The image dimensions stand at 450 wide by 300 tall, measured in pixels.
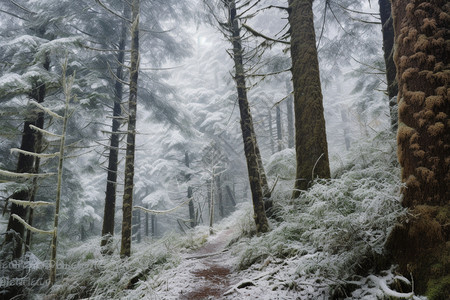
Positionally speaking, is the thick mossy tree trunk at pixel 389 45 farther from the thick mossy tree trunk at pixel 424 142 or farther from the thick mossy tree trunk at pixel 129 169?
the thick mossy tree trunk at pixel 129 169

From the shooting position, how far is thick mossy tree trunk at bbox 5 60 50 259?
23.9 ft

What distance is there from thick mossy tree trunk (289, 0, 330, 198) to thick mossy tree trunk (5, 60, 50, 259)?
8023mm

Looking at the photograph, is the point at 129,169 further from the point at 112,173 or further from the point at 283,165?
the point at 283,165

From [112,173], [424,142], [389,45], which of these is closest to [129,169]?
[112,173]

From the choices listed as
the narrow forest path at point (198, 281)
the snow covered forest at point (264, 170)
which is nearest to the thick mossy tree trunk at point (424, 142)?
the snow covered forest at point (264, 170)

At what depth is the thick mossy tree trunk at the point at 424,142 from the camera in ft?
6.07

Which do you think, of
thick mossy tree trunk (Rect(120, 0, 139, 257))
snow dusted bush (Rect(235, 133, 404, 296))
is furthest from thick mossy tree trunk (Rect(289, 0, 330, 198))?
thick mossy tree trunk (Rect(120, 0, 139, 257))

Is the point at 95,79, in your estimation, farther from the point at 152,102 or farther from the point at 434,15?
the point at 434,15

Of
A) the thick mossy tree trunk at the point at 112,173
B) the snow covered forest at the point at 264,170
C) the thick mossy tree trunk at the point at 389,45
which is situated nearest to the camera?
the snow covered forest at the point at 264,170

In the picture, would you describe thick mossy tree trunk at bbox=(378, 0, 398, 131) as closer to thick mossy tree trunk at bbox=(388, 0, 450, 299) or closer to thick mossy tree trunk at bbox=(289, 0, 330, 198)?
thick mossy tree trunk at bbox=(289, 0, 330, 198)

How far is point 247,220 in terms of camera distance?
661 cm

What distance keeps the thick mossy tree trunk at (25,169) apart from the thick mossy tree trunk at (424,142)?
30.9ft

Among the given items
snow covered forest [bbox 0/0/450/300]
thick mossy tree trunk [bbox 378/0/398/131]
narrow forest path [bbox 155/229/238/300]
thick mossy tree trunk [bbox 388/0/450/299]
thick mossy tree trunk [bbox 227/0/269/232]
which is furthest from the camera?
thick mossy tree trunk [bbox 378/0/398/131]

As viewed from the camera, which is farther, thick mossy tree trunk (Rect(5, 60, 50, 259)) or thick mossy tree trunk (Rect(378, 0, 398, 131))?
thick mossy tree trunk (Rect(5, 60, 50, 259))
